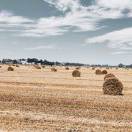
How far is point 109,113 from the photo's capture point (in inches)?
781

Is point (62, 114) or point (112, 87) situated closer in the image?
point (62, 114)

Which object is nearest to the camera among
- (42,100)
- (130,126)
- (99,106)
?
(130,126)

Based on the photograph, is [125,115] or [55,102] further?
[55,102]

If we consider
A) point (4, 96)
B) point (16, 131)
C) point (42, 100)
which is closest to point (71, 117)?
point (16, 131)

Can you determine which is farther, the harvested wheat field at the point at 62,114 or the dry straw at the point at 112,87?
the dry straw at the point at 112,87

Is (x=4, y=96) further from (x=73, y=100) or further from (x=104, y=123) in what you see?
(x=104, y=123)

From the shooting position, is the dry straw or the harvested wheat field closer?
the harvested wheat field

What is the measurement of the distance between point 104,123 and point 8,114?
4843 millimetres

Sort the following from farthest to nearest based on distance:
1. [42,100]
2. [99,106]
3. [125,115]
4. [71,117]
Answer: [42,100] < [99,106] < [125,115] < [71,117]

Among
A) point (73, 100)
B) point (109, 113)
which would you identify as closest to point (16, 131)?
point (109, 113)

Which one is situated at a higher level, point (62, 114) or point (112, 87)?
point (112, 87)

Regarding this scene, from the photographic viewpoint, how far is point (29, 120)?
17.0m

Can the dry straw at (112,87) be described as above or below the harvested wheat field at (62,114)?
above

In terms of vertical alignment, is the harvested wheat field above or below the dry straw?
below
